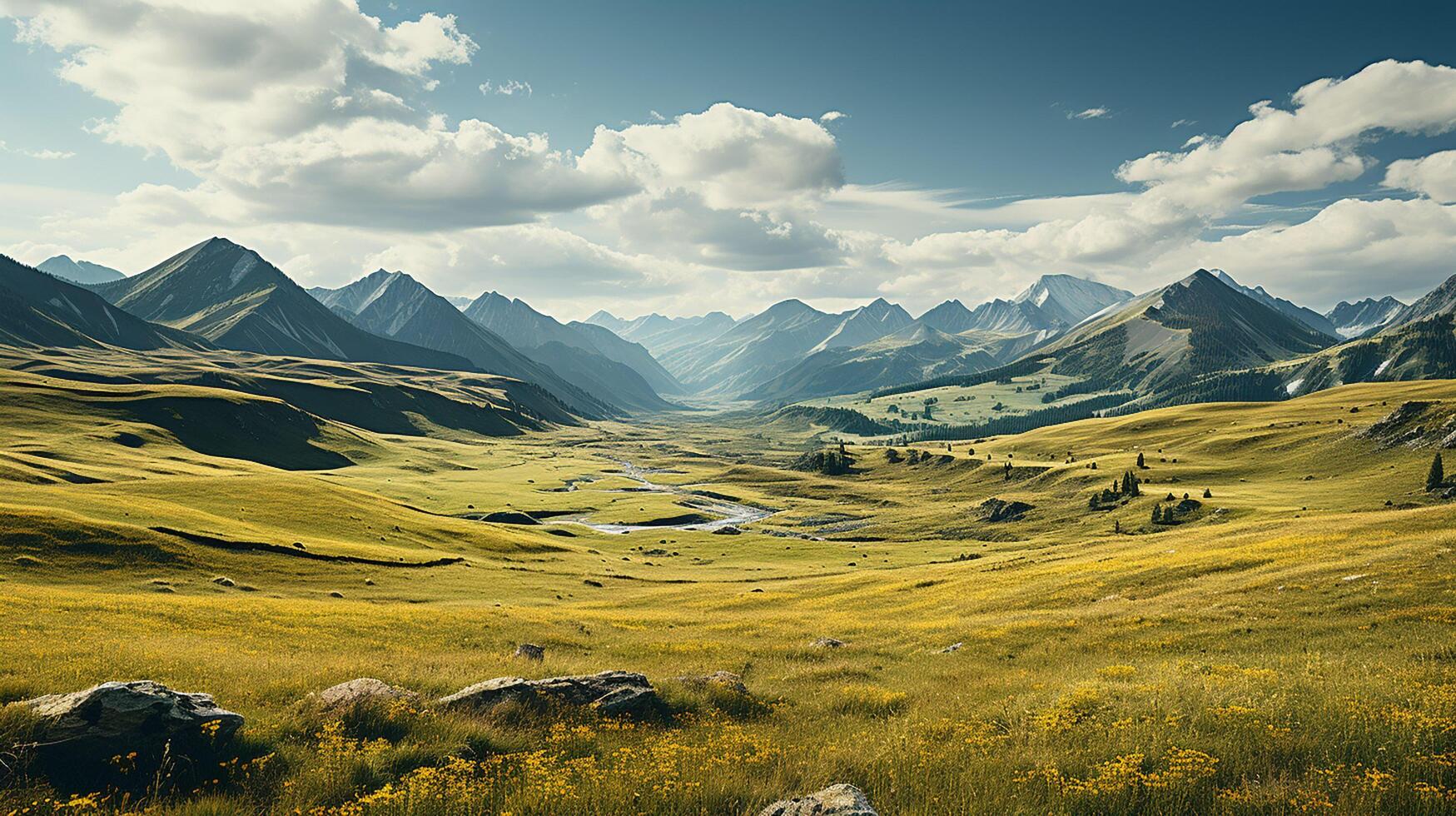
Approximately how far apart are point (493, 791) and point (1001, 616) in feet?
111

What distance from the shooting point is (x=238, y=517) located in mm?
77562

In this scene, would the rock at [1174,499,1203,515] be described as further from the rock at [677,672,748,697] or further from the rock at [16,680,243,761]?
the rock at [16,680,243,761]

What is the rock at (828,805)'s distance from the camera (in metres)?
9.59

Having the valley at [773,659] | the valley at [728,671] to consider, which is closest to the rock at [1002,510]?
the valley at [773,659]

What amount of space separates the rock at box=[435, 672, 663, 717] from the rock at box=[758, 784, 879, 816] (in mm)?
6684

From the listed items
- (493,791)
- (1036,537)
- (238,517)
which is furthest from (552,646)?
(1036,537)

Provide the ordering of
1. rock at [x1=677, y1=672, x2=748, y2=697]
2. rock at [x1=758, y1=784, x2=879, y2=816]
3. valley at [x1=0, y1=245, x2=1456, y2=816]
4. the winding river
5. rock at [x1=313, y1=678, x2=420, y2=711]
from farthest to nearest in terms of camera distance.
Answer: the winding river < rock at [x1=677, y1=672, x2=748, y2=697] < rock at [x1=313, y1=678, x2=420, y2=711] < valley at [x1=0, y1=245, x2=1456, y2=816] < rock at [x1=758, y1=784, x2=879, y2=816]

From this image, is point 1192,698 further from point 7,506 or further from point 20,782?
point 7,506

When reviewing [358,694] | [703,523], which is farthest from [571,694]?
[703,523]

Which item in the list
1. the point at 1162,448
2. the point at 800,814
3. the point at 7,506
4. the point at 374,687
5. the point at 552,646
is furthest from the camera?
the point at 1162,448

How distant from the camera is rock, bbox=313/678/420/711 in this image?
551 inches

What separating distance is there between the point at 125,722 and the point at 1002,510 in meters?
151

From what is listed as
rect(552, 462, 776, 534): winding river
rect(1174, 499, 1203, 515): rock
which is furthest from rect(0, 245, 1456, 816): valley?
rect(552, 462, 776, 534): winding river

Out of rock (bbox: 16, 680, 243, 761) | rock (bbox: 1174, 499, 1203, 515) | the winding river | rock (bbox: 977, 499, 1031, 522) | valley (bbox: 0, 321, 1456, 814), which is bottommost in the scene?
the winding river
